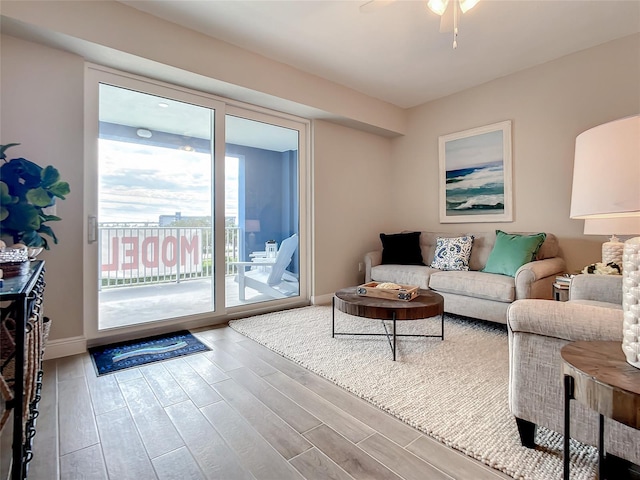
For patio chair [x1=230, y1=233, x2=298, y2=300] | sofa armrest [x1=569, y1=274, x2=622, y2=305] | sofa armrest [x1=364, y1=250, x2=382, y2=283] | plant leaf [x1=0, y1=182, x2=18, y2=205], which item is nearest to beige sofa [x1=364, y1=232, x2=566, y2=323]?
sofa armrest [x1=364, y1=250, x2=382, y2=283]

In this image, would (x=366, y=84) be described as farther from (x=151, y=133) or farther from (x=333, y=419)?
(x=333, y=419)

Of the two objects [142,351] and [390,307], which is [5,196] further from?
[390,307]

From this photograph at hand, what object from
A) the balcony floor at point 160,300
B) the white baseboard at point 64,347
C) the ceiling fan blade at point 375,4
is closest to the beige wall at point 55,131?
the white baseboard at point 64,347

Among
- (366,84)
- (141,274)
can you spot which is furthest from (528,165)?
(141,274)

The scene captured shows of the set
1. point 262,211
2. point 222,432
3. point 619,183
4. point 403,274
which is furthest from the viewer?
point 262,211

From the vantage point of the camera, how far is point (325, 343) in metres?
2.70

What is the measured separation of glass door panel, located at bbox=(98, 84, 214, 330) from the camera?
A: 2855mm

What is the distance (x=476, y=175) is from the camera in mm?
4047

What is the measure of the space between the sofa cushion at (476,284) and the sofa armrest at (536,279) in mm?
79

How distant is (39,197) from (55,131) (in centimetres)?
83

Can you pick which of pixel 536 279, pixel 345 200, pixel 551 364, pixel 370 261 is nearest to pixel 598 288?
pixel 536 279

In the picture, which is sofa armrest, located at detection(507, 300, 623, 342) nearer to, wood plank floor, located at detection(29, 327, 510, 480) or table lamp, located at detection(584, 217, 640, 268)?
wood plank floor, located at detection(29, 327, 510, 480)

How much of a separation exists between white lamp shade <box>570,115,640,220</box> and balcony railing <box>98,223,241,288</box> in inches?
116

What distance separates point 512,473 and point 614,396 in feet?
2.16
